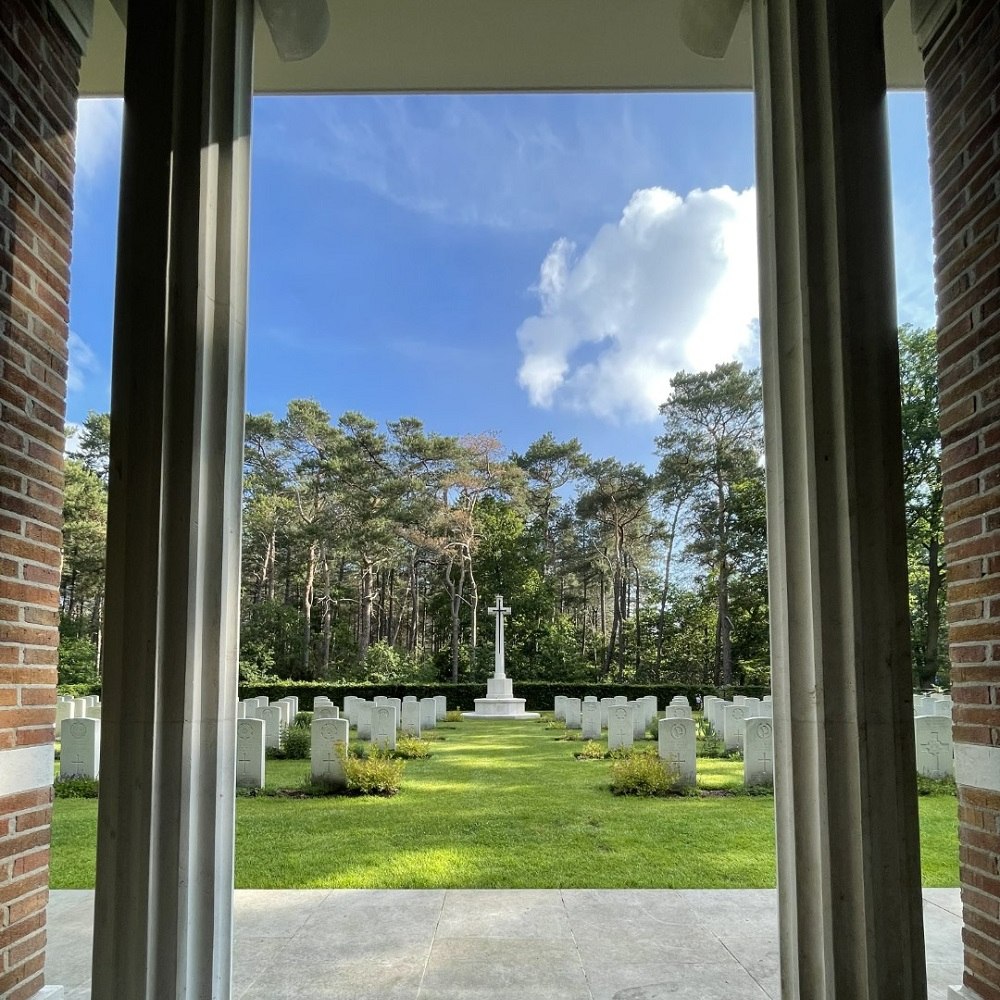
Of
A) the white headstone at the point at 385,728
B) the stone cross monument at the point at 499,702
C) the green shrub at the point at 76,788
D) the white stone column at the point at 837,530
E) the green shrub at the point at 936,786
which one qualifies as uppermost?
the white stone column at the point at 837,530

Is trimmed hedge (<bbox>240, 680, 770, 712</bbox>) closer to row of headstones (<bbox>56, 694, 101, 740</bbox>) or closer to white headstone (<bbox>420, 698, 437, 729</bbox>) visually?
white headstone (<bbox>420, 698, 437, 729</bbox>)

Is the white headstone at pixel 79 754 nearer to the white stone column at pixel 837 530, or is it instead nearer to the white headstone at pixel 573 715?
the white stone column at pixel 837 530

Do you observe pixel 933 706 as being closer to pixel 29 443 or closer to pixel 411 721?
pixel 411 721

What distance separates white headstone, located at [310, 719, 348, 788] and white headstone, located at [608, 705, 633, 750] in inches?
164

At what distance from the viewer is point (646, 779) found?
8.86 metres

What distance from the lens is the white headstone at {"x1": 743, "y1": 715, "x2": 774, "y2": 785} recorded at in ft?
28.8

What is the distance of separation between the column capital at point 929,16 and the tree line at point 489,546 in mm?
25089

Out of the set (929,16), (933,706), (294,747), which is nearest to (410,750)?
(294,747)

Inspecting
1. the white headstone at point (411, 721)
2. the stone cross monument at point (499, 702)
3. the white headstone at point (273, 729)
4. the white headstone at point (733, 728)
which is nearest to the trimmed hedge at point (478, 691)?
the stone cross monument at point (499, 702)

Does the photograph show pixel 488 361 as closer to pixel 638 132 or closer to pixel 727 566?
pixel 638 132

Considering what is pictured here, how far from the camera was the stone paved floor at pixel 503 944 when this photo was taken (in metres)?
3.41

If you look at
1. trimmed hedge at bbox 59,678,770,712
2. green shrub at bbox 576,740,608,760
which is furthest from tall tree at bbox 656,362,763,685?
green shrub at bbox 576,740,608,760

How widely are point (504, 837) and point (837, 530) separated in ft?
18.0

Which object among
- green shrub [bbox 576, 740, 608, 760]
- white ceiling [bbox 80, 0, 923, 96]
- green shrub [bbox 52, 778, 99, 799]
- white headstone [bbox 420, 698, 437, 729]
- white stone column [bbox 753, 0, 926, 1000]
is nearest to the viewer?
white stone column [bbox 753, 0, 926, 1000]
